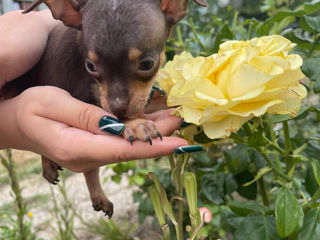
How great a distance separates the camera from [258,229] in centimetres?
125

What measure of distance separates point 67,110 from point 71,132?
0.22 feet

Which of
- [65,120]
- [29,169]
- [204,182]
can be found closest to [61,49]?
[65,120]

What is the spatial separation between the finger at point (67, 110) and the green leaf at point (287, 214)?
0.53m

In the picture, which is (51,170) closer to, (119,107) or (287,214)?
(119,107)

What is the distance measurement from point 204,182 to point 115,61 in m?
1.02

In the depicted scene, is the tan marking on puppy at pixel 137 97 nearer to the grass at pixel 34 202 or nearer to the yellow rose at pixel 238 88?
the yellow rose at pixel 238 88

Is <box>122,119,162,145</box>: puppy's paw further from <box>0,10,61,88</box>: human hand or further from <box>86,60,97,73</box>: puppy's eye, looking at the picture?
<box>0,10,61,88</box>: human hand

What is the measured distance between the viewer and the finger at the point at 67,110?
1.04 m

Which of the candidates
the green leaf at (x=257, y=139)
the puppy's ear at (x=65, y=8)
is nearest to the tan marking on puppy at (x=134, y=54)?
the puppy's ear at (x=65, y=8)

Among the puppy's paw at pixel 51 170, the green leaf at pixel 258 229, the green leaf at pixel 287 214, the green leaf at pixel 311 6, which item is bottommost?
the green leaf at pixel 258 229

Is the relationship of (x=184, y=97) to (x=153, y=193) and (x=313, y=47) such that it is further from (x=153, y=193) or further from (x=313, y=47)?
(x=313, y=47)

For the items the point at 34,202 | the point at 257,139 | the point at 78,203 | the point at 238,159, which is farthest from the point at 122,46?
the point at 34,202

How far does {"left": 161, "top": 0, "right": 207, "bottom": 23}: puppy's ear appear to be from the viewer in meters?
1.19

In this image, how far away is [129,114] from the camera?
41.9 inches
